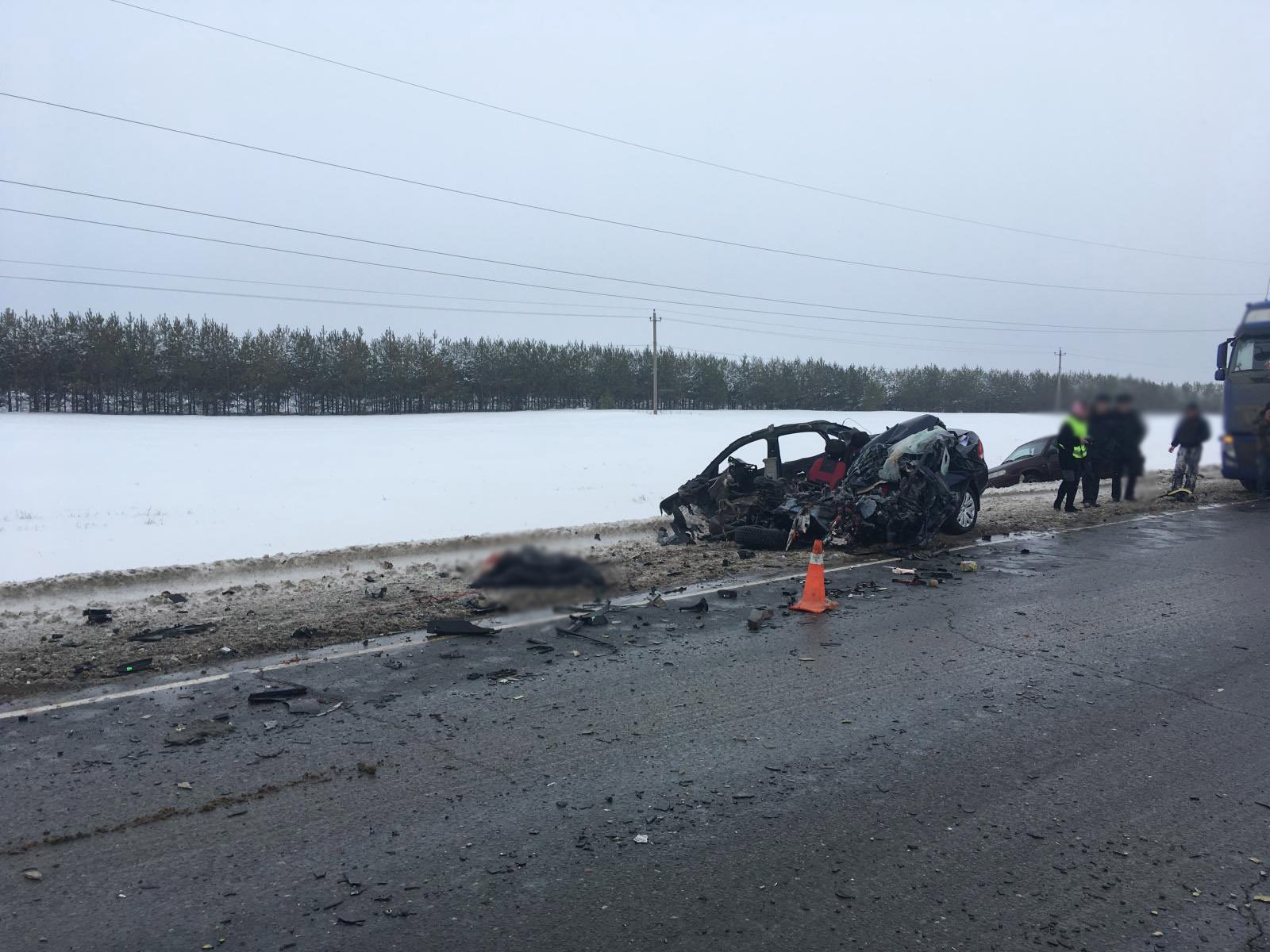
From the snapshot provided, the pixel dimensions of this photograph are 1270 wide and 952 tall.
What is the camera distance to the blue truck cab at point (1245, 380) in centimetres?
903

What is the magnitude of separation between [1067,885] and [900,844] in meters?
0.65

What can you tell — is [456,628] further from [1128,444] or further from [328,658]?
[1128,444]

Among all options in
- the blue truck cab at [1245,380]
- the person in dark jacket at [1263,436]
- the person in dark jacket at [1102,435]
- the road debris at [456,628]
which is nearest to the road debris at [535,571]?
the person in dark jacket at [1102,435]

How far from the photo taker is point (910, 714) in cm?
525

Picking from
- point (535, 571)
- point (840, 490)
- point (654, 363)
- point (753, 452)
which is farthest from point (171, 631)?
point (654, 363)

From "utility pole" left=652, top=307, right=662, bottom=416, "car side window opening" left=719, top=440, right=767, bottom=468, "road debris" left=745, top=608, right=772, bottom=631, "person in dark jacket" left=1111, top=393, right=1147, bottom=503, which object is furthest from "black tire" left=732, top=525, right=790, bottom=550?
"utility pole" left=652, top=307, right=662, bottom=416

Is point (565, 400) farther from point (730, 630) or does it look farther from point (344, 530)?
point (730, 630)

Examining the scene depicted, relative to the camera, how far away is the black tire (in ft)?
36.4

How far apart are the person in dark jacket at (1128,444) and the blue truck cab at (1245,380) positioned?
3113 millimetres

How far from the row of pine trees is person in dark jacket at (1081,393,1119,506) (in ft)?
0.31

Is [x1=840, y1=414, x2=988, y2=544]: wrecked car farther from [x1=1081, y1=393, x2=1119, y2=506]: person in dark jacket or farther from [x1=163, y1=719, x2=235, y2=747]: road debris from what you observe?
[x1=163, y1=719, x2=235, y2=747]: road debris

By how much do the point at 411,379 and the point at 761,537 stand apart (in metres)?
14.4

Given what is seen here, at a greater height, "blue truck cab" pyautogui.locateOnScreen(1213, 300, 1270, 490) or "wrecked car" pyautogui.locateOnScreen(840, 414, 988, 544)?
"blue truck cab" pyautogui.locateOnScreen(1213, 300, 1270, 490)

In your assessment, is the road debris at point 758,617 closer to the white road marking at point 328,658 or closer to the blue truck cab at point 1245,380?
the white road marking at point 328,658
